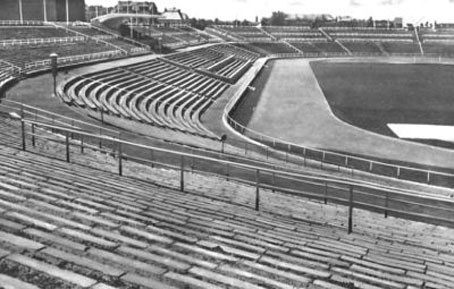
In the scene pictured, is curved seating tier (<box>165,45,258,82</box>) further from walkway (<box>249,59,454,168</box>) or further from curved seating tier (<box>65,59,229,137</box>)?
walkway (<box>249,59,454,168</box>)

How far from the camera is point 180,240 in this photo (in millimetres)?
7094

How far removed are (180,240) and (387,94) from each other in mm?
43978

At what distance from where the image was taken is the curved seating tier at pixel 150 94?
27766 mm

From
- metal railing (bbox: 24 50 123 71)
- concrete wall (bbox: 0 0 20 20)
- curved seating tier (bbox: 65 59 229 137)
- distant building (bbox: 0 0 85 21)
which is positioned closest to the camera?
curved seating tier (bbox: 65 59 229 137)

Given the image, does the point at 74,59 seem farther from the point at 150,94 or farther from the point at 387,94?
the point at 387,94

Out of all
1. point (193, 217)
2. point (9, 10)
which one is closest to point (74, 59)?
point (193, 217)

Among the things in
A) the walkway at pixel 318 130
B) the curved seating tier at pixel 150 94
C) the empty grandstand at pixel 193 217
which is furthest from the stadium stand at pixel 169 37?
the empty grandstand at pixel 193 217

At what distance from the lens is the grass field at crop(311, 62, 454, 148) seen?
3597cm

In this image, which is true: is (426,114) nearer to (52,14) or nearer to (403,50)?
(52,14)

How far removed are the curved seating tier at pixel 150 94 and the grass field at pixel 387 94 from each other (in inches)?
394

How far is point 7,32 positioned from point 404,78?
41.5 metres

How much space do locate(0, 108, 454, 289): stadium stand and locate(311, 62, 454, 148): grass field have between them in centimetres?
2042

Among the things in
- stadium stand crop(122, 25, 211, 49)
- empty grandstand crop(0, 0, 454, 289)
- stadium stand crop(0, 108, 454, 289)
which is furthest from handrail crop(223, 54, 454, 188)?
stadium stand crop(122, 25, 211, 49)

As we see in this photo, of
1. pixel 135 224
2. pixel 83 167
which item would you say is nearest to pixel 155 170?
pixel 83 167
